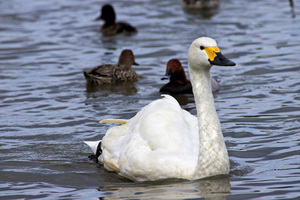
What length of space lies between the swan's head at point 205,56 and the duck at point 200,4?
15492 mm

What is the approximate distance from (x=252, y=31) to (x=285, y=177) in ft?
34.6

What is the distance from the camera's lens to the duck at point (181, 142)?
712 cm

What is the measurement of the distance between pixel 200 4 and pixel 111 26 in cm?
475

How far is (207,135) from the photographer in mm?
7184

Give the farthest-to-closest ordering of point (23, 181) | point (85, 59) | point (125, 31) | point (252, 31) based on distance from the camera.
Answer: point (125, 31), point (252, 31), point (85, 59), point (23, 181)

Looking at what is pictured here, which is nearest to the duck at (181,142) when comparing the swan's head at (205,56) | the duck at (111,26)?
the swan's head at (205,56)

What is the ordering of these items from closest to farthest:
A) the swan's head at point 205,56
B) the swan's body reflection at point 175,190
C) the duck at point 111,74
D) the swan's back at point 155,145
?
the swan's body reflection at point 175,190, the swan's head at point 205,56, the swan's back at point 155,145, the duck at point 111,74

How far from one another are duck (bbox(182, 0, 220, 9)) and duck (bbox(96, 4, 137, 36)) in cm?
354

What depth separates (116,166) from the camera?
311 inches

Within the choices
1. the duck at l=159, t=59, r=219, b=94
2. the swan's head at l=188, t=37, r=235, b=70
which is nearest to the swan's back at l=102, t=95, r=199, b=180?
the swan's head at l=188, t=37, r=235, b=70

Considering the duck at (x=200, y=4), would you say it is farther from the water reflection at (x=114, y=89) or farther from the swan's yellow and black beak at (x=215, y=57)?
the swan's yellow and black beak at (x=215, y=57)

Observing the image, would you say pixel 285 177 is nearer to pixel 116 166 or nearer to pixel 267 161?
pixel 267 161

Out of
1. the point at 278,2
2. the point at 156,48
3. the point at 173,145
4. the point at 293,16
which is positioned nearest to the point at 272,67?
the point at 156,48

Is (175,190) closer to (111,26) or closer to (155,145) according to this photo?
(155,145)
